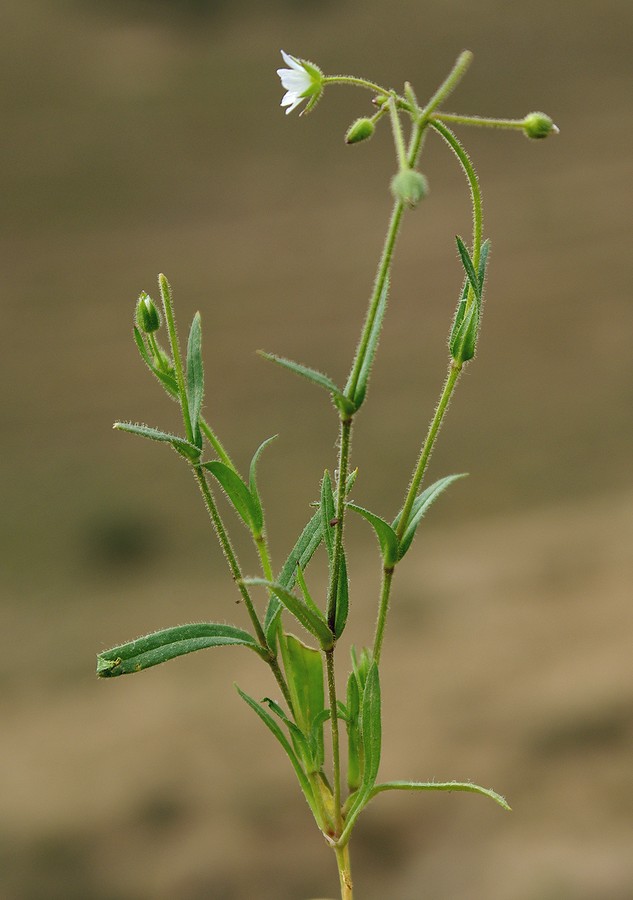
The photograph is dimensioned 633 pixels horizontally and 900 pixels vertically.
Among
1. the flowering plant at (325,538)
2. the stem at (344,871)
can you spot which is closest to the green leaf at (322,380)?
the flowering plant at (325,538)

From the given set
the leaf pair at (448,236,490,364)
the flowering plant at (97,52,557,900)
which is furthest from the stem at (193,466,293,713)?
the leaf pair at (448,236,490,364)

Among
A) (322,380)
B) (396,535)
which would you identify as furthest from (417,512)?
(322,380)

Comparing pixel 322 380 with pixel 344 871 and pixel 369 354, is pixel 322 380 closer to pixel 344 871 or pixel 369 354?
pixel 369 354

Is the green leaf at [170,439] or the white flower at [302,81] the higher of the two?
the white flower at [302,81]

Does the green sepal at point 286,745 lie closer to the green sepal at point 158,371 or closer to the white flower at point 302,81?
the green sepal at point 158,371

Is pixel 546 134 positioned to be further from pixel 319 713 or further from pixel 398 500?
pixel 398 500

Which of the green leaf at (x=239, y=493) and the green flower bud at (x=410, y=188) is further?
the green leaf at (x=239, y=493)

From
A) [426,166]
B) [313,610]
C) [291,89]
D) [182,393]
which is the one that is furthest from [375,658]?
[426,166]

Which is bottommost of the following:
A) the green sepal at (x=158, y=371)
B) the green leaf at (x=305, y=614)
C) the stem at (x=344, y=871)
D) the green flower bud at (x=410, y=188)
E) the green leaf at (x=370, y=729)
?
the stem at (x=344, y=871)
